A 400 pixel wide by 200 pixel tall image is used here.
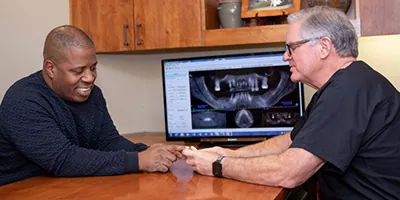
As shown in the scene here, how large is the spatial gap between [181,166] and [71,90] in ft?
1.59

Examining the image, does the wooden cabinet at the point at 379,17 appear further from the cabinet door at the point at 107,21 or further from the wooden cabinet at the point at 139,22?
the cabinet door at the point at 107,21

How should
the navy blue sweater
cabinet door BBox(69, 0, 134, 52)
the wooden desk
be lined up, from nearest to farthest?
the wooden desk < the navy blue sweater < cabinet door BBox(69, 0, 134, 52)

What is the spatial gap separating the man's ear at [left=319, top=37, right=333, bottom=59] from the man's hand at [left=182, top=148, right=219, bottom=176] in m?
0.49

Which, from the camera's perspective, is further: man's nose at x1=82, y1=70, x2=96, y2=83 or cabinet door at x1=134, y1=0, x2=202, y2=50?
cabinet door at x1=134, y1=0, x2=202, y2=50

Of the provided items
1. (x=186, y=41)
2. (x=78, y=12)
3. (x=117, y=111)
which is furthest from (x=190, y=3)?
(x=117, y=111)

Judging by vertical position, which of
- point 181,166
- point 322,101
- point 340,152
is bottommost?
point 181,166

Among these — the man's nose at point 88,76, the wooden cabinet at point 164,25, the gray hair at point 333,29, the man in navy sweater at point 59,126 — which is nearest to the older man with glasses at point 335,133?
the gray hair at point 333,29

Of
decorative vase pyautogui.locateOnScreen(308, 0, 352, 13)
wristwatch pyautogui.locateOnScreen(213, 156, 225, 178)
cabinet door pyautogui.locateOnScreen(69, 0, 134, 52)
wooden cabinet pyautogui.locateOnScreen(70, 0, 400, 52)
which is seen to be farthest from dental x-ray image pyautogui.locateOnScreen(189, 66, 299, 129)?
wristwatch pyautogui.locateOnScreen(213, 156, 225, 178)

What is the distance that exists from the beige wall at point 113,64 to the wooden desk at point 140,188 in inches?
50.1

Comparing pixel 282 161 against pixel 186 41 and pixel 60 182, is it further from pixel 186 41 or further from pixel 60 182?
pixel 186 41

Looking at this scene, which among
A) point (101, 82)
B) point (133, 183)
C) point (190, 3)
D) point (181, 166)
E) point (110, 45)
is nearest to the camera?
point (133, 183)

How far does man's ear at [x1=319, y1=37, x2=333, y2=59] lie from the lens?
1.49m

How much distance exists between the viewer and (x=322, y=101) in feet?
4.44

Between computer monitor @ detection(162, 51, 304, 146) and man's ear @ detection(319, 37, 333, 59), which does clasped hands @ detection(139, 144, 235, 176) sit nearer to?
man's ear @ detection(319, 37, 333, 59)
